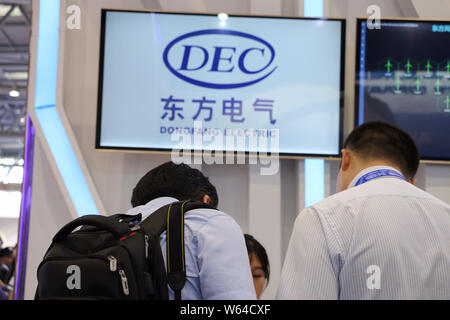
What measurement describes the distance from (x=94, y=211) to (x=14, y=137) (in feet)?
39.5

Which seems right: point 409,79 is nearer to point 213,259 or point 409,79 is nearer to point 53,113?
point 53,113

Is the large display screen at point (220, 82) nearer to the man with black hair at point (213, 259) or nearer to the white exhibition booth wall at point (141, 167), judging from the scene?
the white exhibition booth wall at point (141, 167)

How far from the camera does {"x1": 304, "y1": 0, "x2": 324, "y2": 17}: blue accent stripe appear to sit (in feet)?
11.4

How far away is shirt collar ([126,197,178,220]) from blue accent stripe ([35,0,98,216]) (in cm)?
170

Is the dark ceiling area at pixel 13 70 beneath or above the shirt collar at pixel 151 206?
above

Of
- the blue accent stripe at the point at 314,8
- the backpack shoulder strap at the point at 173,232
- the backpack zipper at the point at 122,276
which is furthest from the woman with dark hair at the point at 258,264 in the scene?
the blue accent stripe at the point at 314,8

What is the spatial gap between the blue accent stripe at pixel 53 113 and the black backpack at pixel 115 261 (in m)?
1.82

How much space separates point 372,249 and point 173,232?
551 mm

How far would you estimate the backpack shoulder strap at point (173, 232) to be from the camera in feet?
5.11

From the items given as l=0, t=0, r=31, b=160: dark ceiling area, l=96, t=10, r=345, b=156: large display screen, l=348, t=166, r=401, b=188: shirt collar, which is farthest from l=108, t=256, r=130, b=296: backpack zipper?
l=0, t=0, r=31, b=160: dark ceiling area

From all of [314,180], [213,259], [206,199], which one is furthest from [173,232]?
[314,180]

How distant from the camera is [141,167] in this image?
3.50 m

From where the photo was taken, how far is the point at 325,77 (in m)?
3.40
